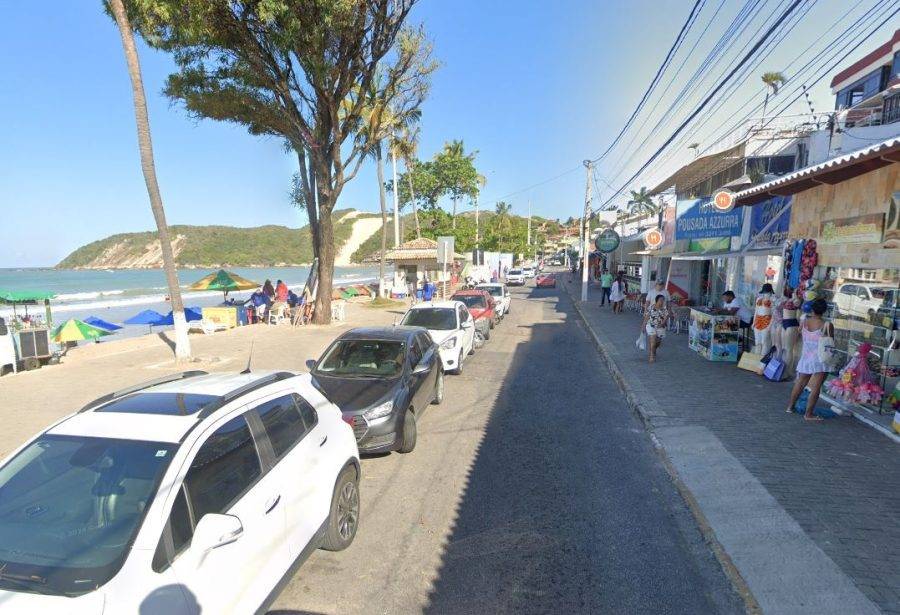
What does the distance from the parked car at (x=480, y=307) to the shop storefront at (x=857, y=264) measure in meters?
8.22

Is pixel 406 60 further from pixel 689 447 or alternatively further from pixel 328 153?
pixel 689 447

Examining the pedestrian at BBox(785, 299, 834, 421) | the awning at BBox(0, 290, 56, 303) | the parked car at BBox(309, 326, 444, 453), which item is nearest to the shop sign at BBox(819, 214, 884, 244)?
the pedestrian at BBox(785, 299, 834, 421)

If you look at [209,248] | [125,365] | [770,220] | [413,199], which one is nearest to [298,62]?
[125,365]

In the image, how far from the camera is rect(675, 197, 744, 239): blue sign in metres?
12.4

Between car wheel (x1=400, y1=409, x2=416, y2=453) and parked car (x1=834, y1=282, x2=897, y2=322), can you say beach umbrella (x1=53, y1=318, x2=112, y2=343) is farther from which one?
parked car (x1=834, y1=282, x2=897, y2=322)

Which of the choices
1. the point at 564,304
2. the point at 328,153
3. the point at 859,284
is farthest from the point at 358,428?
the point at 564,304

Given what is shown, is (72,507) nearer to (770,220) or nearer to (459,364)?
(459,364)

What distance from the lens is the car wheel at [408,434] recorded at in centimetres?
615

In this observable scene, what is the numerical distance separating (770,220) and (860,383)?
6.07 meters

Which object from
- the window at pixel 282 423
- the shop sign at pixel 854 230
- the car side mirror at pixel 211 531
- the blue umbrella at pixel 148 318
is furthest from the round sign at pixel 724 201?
the blue umbrella at pixel 148 318

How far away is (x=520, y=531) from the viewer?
446 centimetres

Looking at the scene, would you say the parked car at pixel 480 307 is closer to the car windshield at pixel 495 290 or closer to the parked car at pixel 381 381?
the car windshield at pixel 495 290

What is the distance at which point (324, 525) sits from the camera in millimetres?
3807

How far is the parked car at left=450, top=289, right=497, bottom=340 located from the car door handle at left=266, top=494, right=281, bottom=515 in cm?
1156
